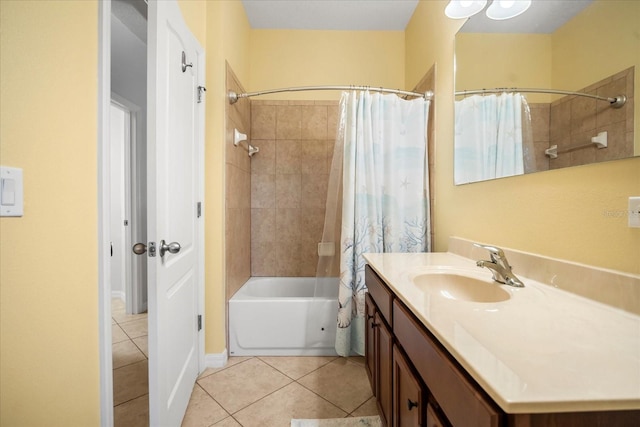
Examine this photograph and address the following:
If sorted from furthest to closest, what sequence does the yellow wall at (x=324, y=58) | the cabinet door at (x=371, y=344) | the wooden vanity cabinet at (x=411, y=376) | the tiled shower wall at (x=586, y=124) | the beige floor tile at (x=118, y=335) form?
the yellow wall at (x=324, y=58) → the beige floor tile at (x=118, y=335) → the cabinet door at (x=371, y=344) → the tiled shower wall at (x=586, y=124) → the wooden vanity cabinet at (x=411, y=376)

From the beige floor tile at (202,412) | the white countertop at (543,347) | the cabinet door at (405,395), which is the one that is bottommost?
the beige floor tile at (202,412)

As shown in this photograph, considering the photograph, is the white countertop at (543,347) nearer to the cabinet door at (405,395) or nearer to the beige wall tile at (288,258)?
the cabinet door at (405,395)

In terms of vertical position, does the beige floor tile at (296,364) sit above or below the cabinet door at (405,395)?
below

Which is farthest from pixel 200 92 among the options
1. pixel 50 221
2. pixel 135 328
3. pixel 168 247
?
pixel 135 328

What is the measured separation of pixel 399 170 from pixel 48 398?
69.8 inches

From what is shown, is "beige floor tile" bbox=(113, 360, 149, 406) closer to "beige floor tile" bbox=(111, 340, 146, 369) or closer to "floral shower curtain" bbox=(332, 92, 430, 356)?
"beige floor tile" bbox=(111, 340, 146, 369)

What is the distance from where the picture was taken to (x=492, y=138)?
119 cm

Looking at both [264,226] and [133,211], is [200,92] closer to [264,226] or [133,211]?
[264,226]

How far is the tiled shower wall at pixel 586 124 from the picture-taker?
684 mm

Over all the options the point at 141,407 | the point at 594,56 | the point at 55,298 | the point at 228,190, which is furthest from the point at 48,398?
the point at 594,56

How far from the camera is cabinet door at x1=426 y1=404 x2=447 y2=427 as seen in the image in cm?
58

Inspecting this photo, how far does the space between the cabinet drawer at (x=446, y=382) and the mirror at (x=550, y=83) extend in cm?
73

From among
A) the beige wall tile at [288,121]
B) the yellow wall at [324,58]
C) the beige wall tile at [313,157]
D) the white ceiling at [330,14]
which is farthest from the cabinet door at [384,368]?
the white ceiling at [330,14]

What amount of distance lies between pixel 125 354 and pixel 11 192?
180 centimetres
